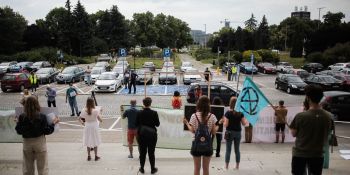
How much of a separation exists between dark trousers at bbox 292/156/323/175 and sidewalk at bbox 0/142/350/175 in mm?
3188

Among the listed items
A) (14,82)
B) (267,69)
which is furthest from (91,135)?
(267,69)

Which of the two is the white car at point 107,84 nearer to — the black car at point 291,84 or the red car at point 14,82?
the red car at point 14,82

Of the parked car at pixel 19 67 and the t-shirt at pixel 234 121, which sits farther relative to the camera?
the parked car at pixel 19 67

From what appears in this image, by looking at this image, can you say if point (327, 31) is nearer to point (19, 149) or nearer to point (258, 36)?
point (258, 36)

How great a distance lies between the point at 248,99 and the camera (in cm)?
980

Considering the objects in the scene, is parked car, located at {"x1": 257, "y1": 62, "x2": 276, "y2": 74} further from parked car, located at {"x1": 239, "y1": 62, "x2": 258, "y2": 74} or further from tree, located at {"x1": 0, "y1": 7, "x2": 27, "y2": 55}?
tree, located at {"x1": 0, "y1": 7, "x2": 27, "y2": 55}

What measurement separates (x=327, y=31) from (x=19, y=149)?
7394cm

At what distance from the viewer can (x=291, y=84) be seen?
31.6m

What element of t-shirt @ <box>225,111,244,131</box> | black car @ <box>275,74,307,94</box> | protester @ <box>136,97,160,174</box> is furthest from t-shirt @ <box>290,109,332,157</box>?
black car @ <box>275,74,307,94</box>

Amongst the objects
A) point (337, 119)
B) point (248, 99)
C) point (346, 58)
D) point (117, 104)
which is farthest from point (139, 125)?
point (346, 58)

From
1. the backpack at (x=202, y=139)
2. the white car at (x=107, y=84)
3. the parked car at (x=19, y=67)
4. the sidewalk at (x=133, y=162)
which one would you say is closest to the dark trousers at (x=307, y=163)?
the backpack at (x=202, y=139)

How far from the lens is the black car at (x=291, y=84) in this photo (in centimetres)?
3116

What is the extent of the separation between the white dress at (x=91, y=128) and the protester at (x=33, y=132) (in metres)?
2.70

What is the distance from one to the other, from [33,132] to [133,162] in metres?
3.77
